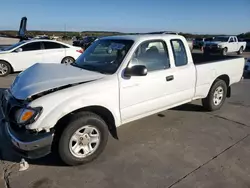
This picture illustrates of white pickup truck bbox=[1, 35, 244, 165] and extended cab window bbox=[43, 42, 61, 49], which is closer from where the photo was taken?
white pickup truck bbox=[1, 35, 244, 165]

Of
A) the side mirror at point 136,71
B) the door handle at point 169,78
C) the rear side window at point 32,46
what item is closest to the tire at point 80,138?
the side mirror at point 136,71

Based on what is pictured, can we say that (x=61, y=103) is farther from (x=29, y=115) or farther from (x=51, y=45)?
(x=51, y=45)

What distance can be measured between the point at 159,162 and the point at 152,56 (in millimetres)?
1733

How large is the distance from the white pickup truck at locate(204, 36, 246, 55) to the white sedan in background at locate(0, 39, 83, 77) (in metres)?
15.2

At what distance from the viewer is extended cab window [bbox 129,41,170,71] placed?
13.2ft

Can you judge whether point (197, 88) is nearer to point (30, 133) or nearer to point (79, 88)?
point (79, 88)

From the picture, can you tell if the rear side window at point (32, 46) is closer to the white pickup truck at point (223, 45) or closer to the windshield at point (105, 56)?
the windshield at point (105, 56)

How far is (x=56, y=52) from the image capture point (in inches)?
432

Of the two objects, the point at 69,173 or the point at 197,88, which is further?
the point at 197,88

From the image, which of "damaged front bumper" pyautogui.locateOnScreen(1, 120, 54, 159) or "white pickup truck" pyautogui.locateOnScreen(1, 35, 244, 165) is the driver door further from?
"damaged front bumper" pyautogui.locateOnScreen(1, 120, 54, 159)

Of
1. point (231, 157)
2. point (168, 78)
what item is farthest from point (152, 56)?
point (231, 157)

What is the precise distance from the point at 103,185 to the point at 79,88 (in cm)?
125

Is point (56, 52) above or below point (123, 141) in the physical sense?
above

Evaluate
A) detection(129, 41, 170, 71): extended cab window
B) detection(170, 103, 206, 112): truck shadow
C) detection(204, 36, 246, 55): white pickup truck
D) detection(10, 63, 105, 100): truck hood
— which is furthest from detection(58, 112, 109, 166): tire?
detection(204, 36, 246, 55): white pickup truck
